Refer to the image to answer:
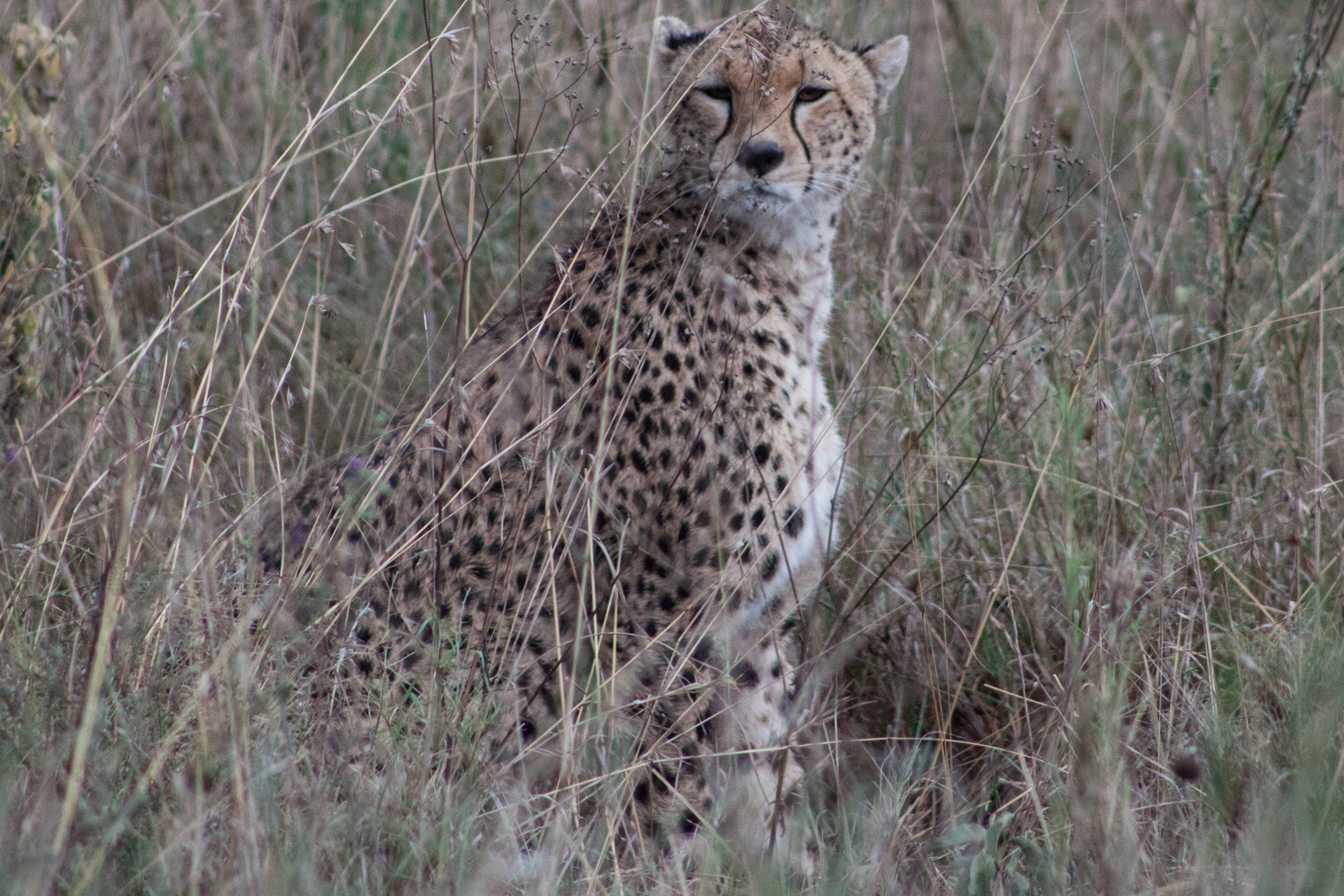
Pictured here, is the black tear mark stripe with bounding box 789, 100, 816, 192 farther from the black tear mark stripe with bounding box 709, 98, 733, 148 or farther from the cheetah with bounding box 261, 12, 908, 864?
the black tear mark stripe with bounding box 709, 98, 733, 148

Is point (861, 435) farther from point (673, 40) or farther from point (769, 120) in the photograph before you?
point (673, 40)

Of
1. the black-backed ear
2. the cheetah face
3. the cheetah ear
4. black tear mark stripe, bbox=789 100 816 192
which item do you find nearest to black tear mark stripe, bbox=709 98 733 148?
the cheetah face

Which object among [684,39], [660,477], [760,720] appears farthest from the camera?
[684,39]

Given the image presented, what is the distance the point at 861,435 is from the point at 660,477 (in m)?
0.68

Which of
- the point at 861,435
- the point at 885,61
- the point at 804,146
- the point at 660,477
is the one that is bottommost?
the point at 861,435

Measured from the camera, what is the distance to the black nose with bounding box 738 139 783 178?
266cm

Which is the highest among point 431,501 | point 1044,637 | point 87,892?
point 431,501

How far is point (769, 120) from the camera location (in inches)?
108

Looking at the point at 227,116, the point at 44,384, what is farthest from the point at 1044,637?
the point at 227,116

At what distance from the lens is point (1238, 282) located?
3.24 meters

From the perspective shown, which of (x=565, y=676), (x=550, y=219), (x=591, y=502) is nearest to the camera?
(x=591, y=502)

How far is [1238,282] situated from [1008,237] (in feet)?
1.85

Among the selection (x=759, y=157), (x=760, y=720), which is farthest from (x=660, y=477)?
(x=759, y=157)

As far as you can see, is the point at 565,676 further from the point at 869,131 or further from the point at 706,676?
the point at 869,131
